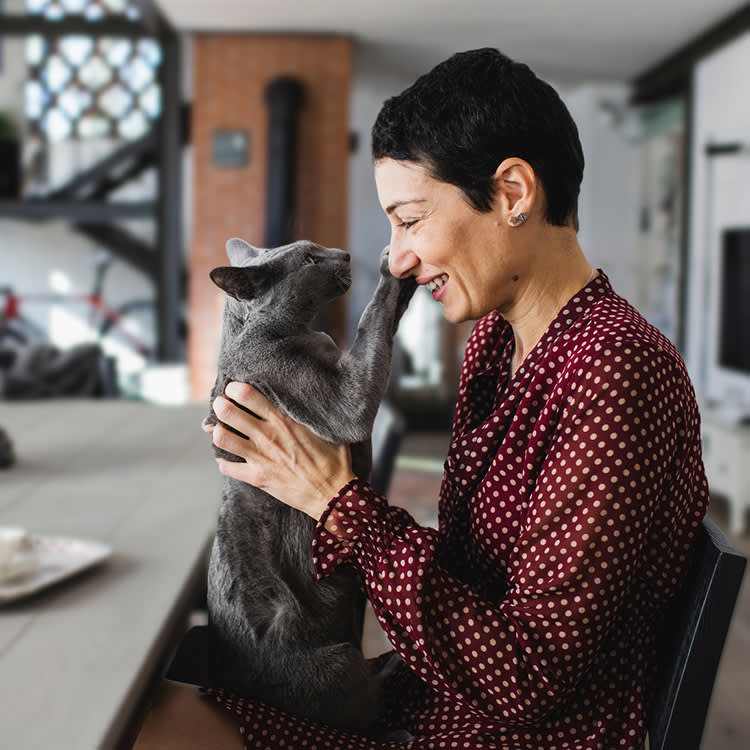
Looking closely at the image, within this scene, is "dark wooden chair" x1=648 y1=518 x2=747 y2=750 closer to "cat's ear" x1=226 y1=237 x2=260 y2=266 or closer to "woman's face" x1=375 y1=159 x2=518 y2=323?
"woman's face" x1=375 y1=159 x2=518 y2=323

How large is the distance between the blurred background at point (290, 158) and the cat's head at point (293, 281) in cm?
390

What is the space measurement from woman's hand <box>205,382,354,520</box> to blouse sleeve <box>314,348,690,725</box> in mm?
105

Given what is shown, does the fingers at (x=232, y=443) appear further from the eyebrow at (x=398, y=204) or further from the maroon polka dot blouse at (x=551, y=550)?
the eyebrow at (x=398, y=204)

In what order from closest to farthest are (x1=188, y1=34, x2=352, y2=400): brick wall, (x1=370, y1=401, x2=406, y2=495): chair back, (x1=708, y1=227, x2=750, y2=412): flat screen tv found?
(x1=370, y1=401, x2=406, y2=495): chair back → (x1=708, y1=227, x2=750, y2=412): flat screen tv → (x1=188, y1=34, x2=352, y2=400): brick wall

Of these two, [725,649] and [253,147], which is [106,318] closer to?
[253,147]

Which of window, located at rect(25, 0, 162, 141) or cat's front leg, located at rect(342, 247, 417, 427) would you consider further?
window, located at rect(25, 0, 162, 141)

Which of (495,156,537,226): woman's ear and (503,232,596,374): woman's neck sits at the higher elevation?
(495,156,537,226): woman's ear

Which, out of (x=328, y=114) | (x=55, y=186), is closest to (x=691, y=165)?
(x=328, y=114)

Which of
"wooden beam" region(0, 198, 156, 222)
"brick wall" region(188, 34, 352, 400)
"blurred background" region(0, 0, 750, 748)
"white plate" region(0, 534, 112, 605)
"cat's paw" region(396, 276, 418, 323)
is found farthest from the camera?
"wooden beam" region(0, 198, 156, 222)

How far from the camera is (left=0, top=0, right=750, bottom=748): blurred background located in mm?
5609

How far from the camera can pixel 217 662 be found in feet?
3.24

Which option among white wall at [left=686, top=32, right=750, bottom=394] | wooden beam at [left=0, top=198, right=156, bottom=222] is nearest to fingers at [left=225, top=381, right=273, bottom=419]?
white wall at [left=686, top=32, right=750, bottom=394]

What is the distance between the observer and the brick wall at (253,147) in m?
6.36

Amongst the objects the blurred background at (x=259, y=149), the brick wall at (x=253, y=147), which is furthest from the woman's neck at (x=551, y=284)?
the brick wall at (x=253, y=147)
